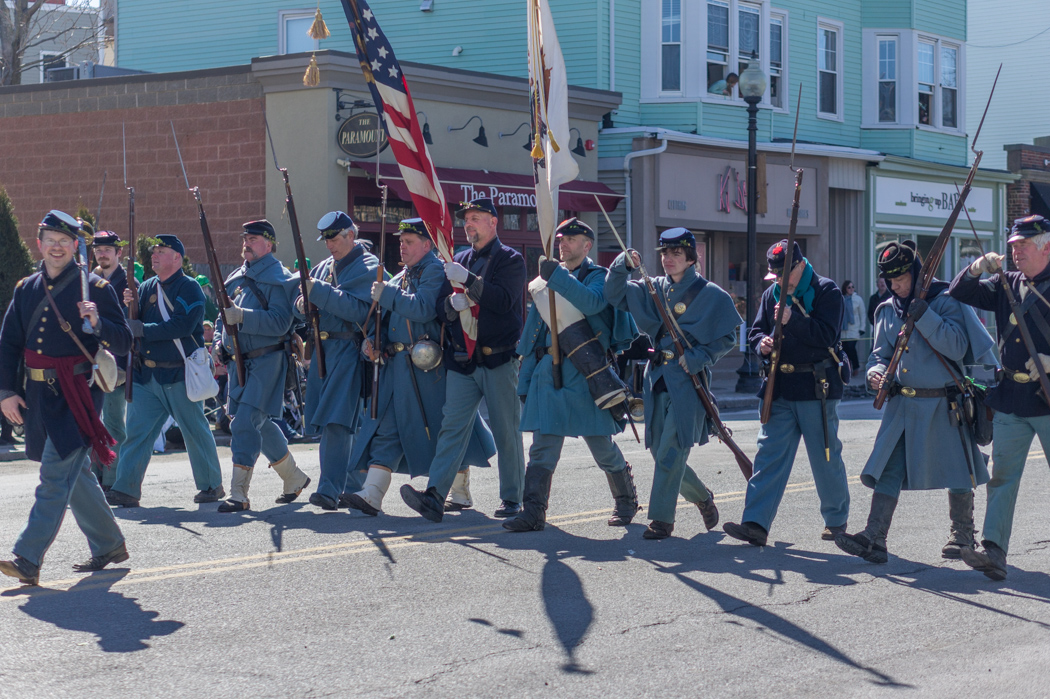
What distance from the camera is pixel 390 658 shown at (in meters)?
5.29

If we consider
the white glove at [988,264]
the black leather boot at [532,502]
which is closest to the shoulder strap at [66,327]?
the black leather boot at [532,502]

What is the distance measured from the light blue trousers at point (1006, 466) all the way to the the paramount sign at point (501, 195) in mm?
12952

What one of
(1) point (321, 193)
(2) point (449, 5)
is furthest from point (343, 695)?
(2) point (449, 5)

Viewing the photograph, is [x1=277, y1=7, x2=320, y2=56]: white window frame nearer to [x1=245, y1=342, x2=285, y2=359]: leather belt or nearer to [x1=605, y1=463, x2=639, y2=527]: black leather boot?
[x1=245, y1=342, x2=285, y2=359]: leather belt

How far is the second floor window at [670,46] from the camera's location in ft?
78.2

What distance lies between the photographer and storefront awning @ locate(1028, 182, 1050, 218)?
30688 mm

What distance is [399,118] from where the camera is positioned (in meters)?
8.79

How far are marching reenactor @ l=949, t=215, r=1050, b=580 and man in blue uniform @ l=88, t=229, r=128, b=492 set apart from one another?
570cm

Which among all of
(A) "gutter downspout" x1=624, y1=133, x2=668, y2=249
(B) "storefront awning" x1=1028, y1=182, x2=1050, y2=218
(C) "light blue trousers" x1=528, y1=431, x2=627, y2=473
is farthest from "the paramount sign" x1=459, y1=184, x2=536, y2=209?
(B) "storefront awning" x1=1028, y1=182, x2=1050, y2=218

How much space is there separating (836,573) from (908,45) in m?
23.1

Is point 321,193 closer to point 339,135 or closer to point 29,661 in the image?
point 339,135

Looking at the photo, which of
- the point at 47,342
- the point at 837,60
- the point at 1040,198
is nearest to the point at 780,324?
the point at 47,342

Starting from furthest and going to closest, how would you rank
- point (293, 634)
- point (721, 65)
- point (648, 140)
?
1. point (721, 65)
2. point (648, 140)
3. point (293, 634)

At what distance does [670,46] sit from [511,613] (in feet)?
63.7
